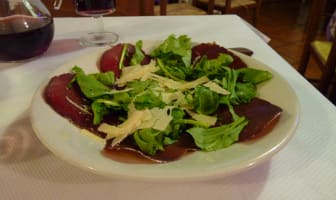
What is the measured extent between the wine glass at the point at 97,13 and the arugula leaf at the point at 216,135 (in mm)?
453

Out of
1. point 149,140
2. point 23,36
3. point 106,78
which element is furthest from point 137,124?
point 23,36

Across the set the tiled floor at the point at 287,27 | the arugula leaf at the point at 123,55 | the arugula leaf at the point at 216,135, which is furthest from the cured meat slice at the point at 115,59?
the tiled floor at the point at 287,27

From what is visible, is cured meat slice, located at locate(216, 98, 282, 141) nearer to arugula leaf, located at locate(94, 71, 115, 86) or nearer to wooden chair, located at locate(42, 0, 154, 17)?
arugula leaf, located at locate(94, 71, 115, 86)

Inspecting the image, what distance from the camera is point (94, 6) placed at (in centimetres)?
74

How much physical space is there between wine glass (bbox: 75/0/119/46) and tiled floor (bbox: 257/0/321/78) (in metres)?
1.60

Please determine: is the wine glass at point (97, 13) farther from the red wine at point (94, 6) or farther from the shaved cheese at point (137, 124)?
the shaved cheese at point (137, 124)

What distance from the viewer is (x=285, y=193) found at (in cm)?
40

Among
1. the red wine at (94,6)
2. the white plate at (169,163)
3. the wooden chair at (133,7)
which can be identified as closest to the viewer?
the white plate at (169,163)

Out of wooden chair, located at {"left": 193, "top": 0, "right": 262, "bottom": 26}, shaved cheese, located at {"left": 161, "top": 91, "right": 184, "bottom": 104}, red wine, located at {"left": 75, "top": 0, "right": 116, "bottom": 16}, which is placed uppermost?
red wine, located at {"left": 75, "top": 0, "right": 116, "bottom": 16}

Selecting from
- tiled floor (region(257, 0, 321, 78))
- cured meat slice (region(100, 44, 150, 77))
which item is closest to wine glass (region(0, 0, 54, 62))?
cured meat slice (region(100, 44, 150, 77))

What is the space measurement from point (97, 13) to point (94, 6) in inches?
0.8

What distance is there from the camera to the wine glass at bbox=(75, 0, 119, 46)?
0.74 m

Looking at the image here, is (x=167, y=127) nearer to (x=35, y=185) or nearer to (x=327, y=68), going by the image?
(x=35, y=185)

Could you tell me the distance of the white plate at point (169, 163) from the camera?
325 mm
